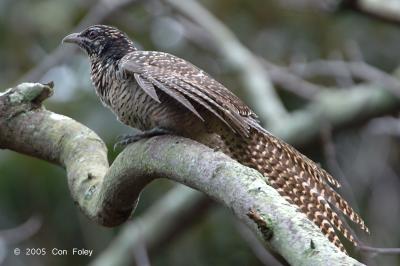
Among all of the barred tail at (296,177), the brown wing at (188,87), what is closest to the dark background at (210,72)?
the brown wing at (188,87)

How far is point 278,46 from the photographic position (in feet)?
30.1

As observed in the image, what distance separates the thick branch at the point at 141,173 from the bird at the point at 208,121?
0.91 ft

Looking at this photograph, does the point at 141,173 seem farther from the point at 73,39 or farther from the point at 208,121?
the point at 73,39

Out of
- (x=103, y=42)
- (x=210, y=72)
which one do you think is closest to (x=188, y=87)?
(x=103, y=42)

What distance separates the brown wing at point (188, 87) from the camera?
3.87m

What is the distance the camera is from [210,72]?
8.23 m

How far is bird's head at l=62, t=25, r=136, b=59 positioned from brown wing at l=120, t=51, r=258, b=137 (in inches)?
10.6

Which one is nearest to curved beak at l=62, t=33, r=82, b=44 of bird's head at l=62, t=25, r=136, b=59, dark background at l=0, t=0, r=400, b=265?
bird's head at l=62, t=25, r=136, b=59

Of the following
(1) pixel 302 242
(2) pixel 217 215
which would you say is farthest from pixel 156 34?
(1) pixel 302 242

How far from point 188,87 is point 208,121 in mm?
183

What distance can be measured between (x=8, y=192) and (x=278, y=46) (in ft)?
10.6

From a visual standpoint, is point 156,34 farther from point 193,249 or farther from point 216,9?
point 193,249

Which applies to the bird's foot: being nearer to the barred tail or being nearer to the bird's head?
the barred tail

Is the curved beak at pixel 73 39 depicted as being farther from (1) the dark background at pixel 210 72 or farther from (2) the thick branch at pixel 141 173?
(1) the dark background at pixel 210 72
